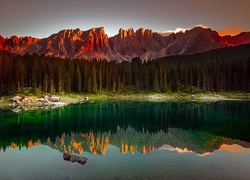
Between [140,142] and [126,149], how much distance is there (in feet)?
12.0

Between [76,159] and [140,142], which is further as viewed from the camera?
[140,142]

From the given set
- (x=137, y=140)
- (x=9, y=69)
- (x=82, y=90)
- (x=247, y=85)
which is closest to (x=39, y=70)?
(x=9, y=69)

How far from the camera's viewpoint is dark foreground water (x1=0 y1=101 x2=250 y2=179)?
18609 millimetres

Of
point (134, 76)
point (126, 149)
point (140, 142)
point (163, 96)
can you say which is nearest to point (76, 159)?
point (126, 149)

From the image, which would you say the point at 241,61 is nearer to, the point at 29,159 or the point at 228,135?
the point at 228,135

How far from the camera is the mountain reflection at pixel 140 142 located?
85.3 ft

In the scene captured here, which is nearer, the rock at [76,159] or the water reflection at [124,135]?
the rock at [76,159]

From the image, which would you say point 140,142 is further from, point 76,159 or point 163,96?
point 163,96

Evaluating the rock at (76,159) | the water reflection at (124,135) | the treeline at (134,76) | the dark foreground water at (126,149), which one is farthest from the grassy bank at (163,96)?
the rock at (76,159)

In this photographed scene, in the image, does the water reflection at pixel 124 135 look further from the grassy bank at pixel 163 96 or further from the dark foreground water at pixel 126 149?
the grassy bank at pixel 163 96

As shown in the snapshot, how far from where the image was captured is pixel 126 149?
26234 millimetres

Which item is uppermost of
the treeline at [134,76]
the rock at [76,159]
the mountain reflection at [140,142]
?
the treeline at [134,76]

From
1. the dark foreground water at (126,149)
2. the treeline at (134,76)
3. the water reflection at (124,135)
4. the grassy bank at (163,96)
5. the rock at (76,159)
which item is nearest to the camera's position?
the dark foreground water at (126,149)

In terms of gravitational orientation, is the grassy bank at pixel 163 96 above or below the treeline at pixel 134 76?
below
